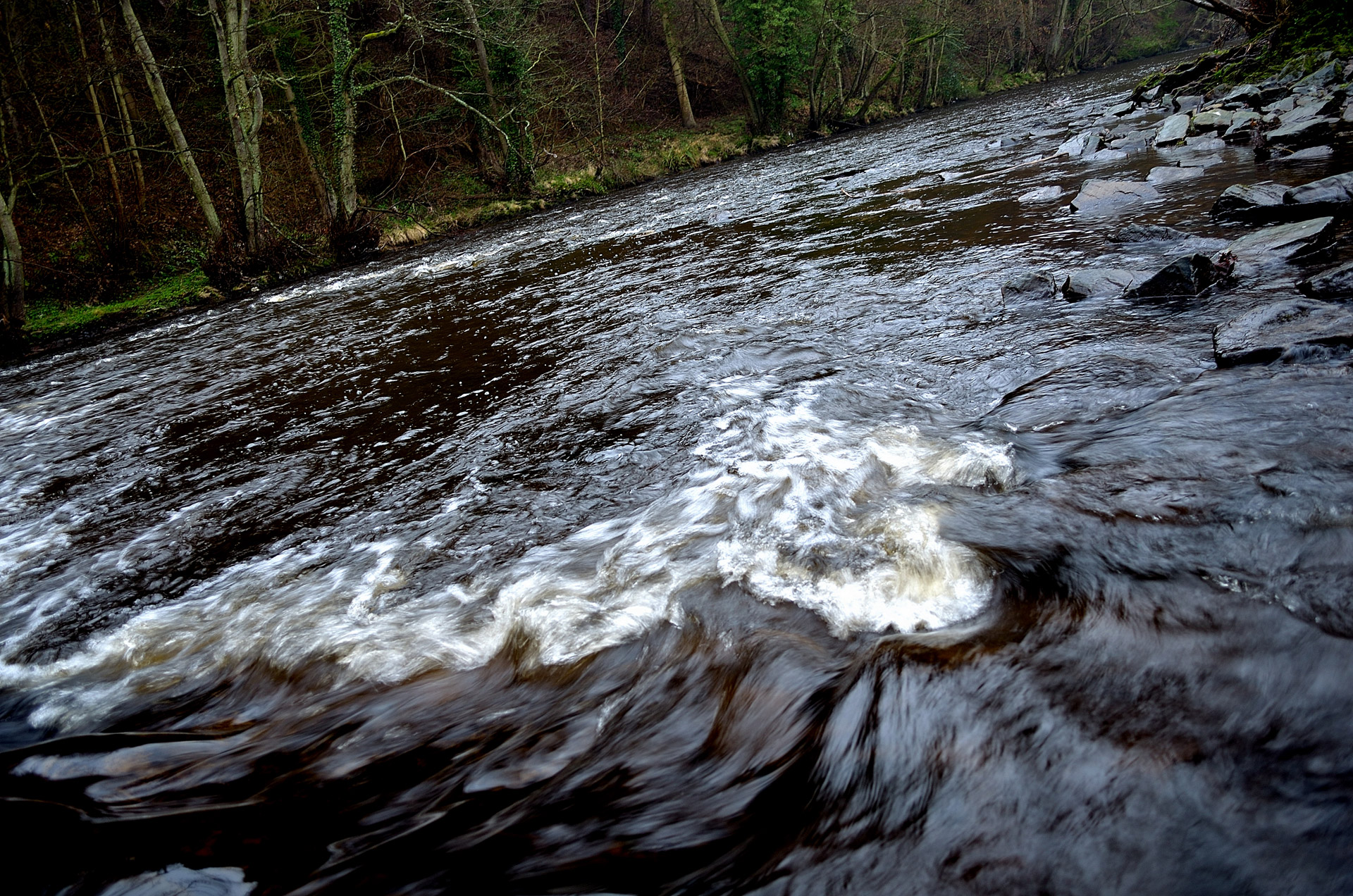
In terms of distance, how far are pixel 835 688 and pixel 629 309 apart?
548 cm

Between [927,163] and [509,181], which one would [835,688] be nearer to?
[927,163]

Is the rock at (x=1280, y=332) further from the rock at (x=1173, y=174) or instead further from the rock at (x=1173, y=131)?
the rock at (x=1173, y=131)

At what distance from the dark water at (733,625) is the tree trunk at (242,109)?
10.4 metres

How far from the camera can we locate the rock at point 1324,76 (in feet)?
29.0

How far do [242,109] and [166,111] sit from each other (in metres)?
1.34

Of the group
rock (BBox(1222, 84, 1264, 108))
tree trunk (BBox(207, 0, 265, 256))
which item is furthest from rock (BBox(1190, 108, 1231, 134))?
tree trunk (BBox(207, 0, 265, 256))

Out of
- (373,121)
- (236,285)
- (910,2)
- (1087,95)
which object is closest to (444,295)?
(236,285)

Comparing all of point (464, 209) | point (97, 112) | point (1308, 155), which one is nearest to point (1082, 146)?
point (1308, 155)

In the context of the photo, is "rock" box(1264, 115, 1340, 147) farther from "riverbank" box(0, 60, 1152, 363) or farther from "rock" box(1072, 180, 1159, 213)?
"riverbank" box(0, 60, 1152, 363)

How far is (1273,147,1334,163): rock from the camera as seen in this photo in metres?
6.46

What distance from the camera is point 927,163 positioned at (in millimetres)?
12930

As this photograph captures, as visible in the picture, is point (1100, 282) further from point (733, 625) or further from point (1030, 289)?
point (733, 625)

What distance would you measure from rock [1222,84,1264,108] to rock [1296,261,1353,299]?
7.94 metres

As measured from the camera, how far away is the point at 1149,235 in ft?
18.4
